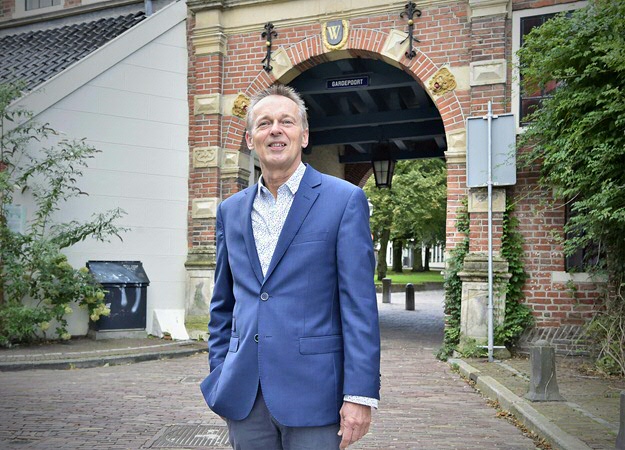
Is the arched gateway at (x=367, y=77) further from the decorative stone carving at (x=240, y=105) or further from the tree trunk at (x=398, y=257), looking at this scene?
the tree trunk at (x=398, y=257)

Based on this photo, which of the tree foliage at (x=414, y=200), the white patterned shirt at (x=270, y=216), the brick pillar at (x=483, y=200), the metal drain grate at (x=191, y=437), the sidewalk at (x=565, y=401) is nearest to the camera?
the white patterned shirt at (x=270, y=216)

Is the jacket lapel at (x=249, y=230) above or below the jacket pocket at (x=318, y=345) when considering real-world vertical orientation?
above

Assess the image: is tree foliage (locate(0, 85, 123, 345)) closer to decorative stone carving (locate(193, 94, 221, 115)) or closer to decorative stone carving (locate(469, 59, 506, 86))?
decorative stone carving (locate(193, 94, 221, 115))

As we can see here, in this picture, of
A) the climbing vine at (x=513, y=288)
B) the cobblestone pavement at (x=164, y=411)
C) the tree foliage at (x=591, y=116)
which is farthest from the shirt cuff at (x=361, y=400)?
the climbing vine at (x=513, y=288)

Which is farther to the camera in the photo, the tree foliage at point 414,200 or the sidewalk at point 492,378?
the tree foliage at point 414,200

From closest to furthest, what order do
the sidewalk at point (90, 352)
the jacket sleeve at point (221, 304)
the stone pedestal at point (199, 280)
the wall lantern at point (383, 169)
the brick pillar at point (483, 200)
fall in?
1. the jacket sleeve at point (221, 304)
2. the sidewalk at point (90, 352)
3. the brick pillar at point (483, 200)
4. the stone pedestal at point (199, 280)
5. the wall lantern at point (383, 169)

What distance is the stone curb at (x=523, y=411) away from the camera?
187 inches

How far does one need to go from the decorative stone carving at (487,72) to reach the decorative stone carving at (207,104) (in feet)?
14.1

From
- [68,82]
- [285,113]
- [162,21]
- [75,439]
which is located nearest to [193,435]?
[75,439]

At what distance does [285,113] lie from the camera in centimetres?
244

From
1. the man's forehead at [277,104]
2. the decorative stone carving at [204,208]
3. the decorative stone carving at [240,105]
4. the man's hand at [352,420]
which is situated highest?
the decorative stone carving at [240,105]

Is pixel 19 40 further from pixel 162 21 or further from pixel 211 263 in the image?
pixel 211 263

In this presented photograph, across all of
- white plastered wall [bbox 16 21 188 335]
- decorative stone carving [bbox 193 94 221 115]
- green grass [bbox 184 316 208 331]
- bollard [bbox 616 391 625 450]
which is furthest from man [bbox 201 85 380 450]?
decorative stone carving [bbox 193 94 221 115]

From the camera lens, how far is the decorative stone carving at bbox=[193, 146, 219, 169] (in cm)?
1176
